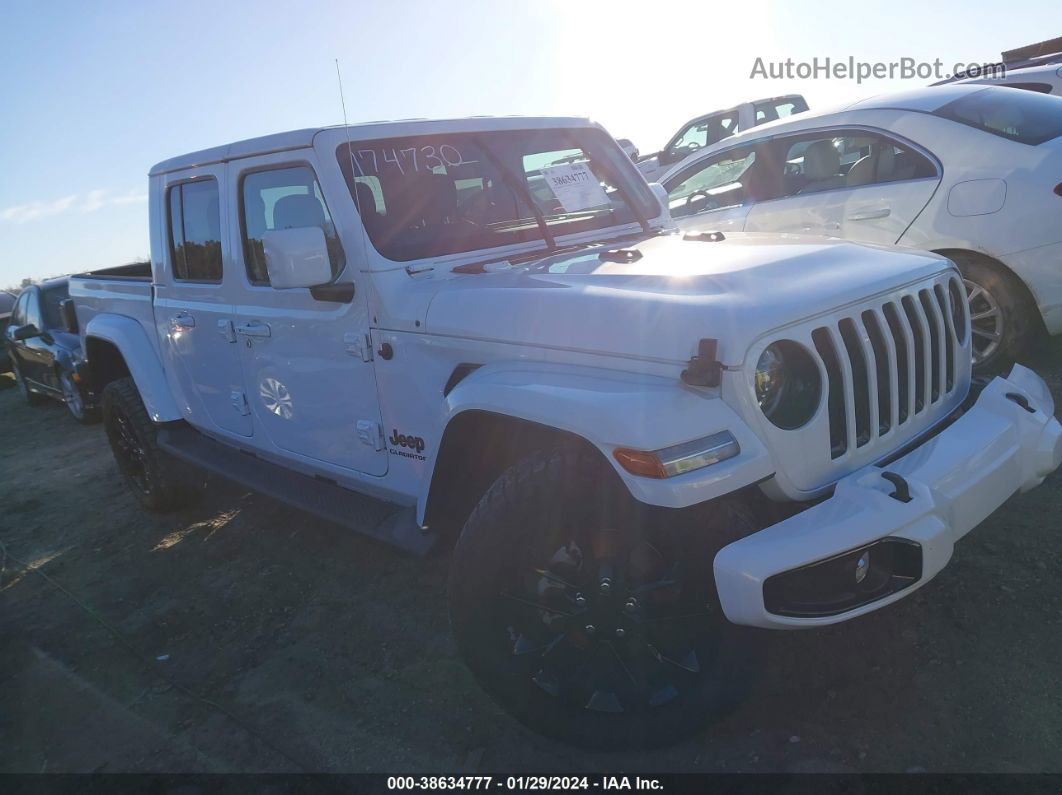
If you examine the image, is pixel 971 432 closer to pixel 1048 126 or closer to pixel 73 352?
pixel 1048 126

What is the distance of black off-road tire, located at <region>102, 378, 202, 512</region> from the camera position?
15.1 feet

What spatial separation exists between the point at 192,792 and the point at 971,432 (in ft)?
8.93

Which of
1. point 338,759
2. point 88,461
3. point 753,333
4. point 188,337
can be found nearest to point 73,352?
point 88,461

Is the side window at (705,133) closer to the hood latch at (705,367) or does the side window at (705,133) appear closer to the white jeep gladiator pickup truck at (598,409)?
the white jeep gladiator pickup truck at (598,409)

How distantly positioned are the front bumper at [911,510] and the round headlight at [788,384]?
0.22 m

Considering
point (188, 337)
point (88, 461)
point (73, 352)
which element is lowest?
point (88, 461)

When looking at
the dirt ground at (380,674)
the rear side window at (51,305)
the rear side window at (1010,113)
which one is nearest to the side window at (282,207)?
the dirt ground at (380,674)

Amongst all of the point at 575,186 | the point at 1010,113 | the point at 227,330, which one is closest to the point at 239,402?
the point at 227,330

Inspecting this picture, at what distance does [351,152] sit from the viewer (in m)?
3.02

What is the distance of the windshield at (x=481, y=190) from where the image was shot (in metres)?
3.01

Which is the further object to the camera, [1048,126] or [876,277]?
[1048,126]

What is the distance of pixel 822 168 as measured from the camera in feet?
17.0

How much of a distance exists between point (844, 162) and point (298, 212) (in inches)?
143

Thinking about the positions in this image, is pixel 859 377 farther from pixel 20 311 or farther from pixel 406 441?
pixel 20 311
